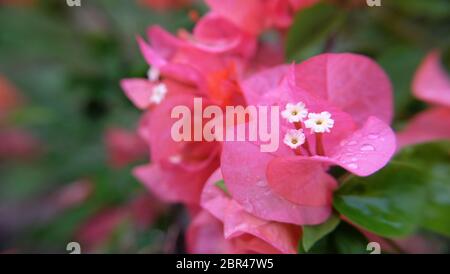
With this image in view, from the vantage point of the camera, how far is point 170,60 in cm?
66

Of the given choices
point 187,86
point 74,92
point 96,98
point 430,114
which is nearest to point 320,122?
point 187,86

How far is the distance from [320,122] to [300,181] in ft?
0.17

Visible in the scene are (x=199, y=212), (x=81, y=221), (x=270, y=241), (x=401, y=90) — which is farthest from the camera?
(x=81, y=221)

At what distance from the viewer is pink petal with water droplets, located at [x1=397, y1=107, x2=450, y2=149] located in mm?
724

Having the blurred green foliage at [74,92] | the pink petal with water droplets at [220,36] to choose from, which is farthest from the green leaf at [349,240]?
the blurred green foliage at [74,92]

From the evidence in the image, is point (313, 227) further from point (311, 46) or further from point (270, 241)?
point (311, 46)

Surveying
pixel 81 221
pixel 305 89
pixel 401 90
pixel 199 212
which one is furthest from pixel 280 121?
pixel 81 221

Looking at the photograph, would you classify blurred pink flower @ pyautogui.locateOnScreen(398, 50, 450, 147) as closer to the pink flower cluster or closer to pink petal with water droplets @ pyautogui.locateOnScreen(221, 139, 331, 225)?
the pink flower cluster

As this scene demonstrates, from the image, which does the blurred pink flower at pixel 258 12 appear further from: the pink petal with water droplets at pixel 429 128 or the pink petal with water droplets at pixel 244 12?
the pink petal with water droplets at pixel 429 128

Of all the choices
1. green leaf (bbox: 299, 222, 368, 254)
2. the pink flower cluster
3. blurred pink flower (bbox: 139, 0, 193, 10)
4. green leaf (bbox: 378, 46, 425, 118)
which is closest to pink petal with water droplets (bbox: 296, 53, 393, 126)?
the pink flower cluster

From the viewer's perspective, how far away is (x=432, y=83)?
30.2 inches

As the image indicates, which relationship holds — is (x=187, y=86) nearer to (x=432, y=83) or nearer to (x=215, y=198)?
(x=215, y=198)
